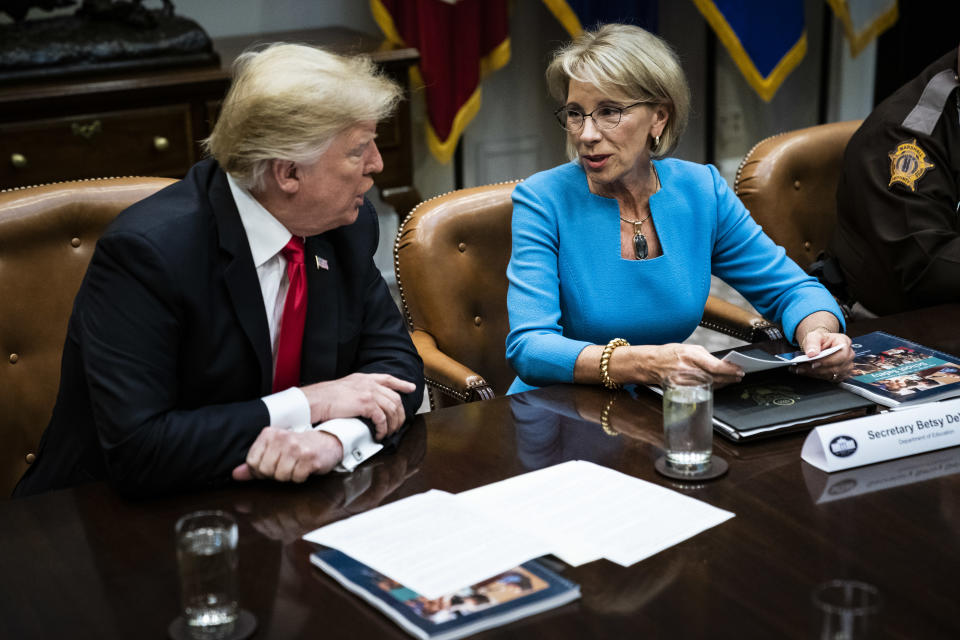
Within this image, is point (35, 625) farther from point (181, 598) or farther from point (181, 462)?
point (181, 462)

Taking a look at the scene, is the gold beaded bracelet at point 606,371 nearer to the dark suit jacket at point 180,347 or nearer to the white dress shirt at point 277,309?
the dark suit jacket at point 180,347

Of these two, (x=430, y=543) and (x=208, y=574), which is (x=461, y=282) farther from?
(x=208, y=574)

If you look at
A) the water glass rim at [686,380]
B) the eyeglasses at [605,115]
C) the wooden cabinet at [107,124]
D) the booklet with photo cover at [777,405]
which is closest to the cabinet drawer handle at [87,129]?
the wooden cabinet at [107,124]

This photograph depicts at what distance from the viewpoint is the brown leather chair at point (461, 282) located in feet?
8.02

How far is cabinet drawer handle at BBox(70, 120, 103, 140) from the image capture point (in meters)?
3.59

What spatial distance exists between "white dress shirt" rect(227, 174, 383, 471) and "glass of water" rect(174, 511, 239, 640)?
42 cm

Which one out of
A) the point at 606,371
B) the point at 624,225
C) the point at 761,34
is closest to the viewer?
the point at 606,371

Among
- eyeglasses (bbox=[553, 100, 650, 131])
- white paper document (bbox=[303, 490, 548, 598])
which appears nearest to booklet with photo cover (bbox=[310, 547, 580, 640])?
white paper document (bbox=[303, 490, 548, 598])

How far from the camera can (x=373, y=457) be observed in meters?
1.70

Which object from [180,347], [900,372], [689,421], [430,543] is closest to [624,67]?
[900,372]

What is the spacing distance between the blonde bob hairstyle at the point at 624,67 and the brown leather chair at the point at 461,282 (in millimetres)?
338

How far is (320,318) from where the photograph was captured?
74.2 inches

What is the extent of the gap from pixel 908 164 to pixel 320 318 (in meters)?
1.60

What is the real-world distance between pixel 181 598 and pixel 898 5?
4716 millimetres
